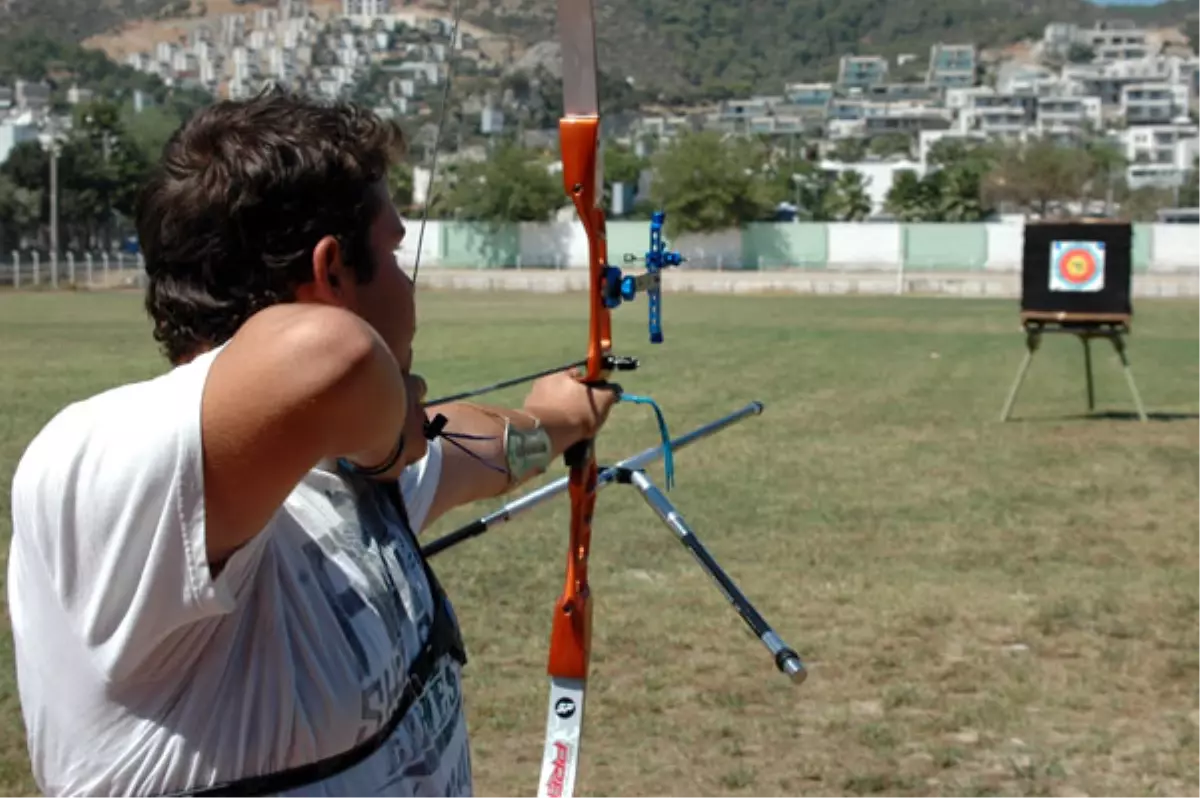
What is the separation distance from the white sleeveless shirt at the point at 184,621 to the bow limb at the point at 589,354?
0.51 m

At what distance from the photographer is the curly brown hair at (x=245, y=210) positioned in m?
1.43

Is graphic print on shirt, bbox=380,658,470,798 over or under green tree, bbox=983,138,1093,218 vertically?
under

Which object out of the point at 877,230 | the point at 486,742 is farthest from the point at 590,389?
the point at 877,230

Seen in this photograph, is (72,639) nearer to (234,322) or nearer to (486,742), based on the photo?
(234,322)

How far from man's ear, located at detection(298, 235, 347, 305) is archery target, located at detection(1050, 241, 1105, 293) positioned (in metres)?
12.7

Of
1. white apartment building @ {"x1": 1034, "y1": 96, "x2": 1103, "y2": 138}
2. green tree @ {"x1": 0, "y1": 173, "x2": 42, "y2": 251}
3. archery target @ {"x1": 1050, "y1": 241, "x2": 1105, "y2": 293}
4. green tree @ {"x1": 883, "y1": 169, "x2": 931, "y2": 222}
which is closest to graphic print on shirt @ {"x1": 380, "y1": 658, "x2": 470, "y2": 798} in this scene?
archery target @ {"x1": 1050, "y1": 241, "x2": 1105, "y2": 293}

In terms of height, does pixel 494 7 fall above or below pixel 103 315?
above

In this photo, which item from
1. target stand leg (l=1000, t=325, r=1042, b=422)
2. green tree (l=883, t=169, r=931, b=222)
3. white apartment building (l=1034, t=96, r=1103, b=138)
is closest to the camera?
target stand leg (l=1000, t=325, r=1042, b=422)

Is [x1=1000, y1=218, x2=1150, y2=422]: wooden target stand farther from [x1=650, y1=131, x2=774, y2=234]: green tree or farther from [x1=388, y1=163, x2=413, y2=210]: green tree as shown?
[x1=650, y1=131, x2=774, y2=234]: green tree

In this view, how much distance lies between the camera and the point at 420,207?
1837mm

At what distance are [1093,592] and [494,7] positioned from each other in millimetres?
5092

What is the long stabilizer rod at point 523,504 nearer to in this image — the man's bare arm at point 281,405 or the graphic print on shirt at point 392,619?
the graphic print on shirt at point 392,619

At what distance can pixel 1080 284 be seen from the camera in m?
13.6

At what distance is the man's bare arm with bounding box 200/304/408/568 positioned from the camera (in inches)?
49.3
